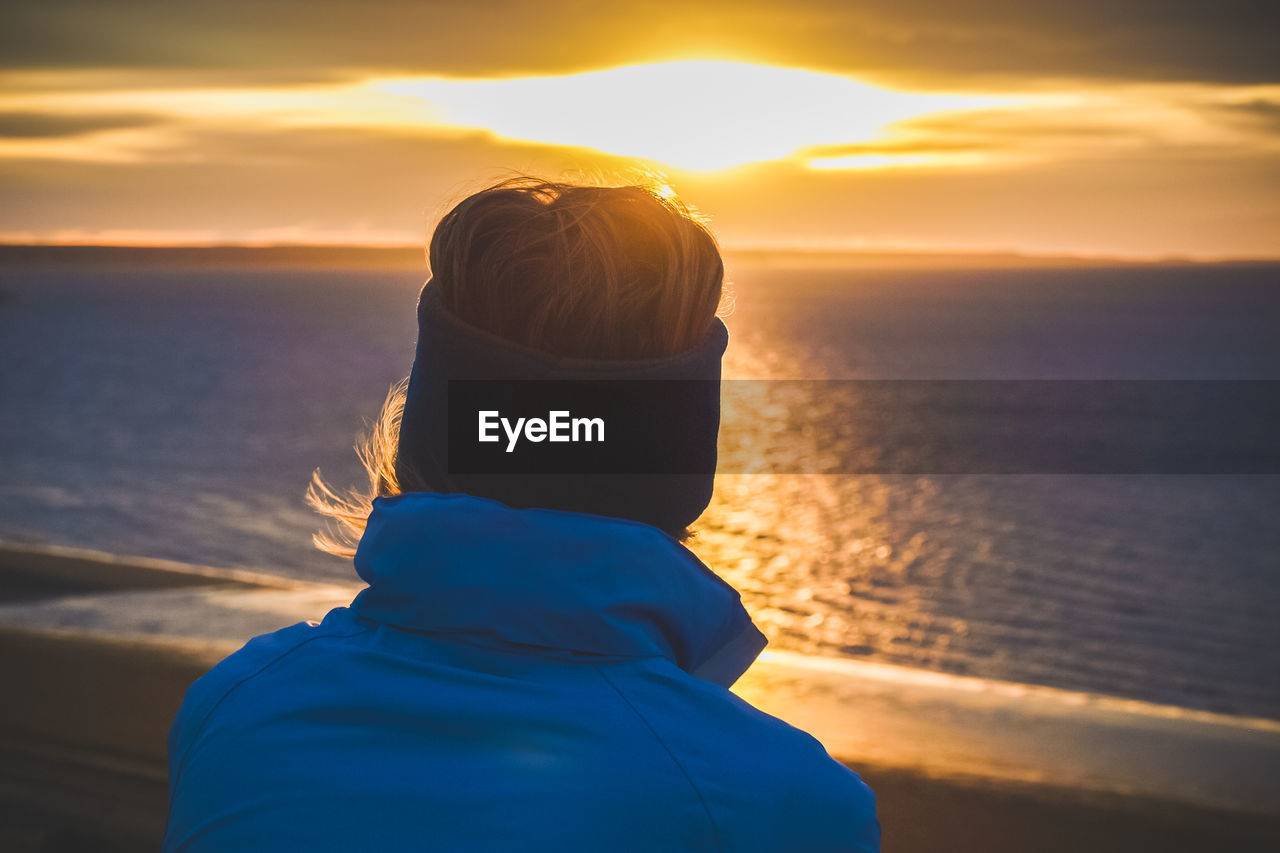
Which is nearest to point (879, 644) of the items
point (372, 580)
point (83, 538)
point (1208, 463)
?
point (372, 580)

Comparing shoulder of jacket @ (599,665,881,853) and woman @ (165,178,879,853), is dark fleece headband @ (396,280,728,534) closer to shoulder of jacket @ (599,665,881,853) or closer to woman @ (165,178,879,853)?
woman @ (165,178,879,853)

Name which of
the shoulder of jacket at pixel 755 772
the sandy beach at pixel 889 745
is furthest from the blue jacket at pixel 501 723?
the sandy beach at pixel 889 745

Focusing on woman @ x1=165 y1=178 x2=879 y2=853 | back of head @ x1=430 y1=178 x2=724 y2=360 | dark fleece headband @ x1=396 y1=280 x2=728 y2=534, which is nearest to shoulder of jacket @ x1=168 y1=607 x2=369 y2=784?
woman @ x1=165 y1=178 x2=879 y2=853

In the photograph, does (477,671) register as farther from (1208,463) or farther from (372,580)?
(1208,463)

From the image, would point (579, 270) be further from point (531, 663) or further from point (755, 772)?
point (755, 772)

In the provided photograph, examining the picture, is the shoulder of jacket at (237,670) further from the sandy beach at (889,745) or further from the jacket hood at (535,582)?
the sandy beach at (889,745)

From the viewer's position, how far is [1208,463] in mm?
42281

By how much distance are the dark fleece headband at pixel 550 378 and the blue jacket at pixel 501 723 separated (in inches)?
8.7

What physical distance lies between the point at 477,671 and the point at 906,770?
9.27 feet

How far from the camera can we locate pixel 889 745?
3.50m

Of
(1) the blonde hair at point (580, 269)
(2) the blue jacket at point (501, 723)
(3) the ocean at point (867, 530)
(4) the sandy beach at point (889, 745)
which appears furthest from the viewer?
(3) the ocean at point (867, 530)

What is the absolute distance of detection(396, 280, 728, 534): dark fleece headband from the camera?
1.18 m

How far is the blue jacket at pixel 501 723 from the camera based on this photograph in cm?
80

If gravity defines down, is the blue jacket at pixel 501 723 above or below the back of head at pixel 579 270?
below
